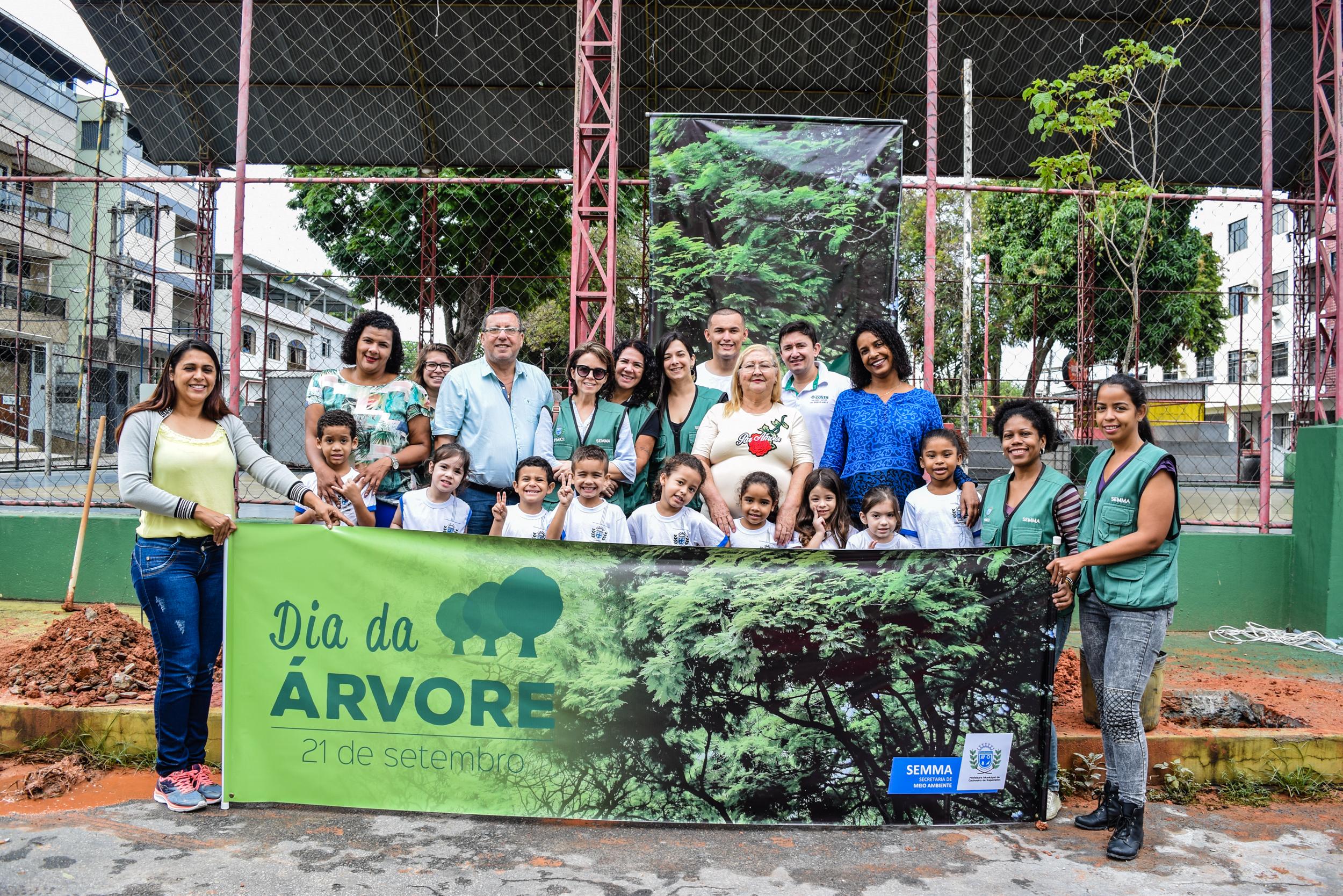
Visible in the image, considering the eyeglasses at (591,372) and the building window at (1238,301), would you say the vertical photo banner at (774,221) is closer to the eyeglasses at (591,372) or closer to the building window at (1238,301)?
the eyeglasses at (591,372)

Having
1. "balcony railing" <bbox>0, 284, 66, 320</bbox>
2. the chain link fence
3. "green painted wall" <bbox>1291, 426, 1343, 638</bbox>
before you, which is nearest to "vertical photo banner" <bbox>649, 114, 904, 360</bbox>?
the chain link fence

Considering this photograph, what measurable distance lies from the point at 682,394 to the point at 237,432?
84.6 inches

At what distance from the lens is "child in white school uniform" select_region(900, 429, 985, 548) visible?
13.3ft

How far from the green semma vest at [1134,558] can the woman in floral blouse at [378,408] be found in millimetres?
3133

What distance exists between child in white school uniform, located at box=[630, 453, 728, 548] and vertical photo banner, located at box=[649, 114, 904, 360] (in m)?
2.36

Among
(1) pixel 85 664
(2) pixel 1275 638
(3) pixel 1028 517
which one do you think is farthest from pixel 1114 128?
(1) pixel 85 664

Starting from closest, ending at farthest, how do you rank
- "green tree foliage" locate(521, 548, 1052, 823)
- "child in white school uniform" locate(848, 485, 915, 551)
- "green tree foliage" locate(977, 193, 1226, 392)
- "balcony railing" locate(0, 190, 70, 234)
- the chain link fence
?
"green tree foliage" locate(521, 548, 1052, 823) < "child in white school uniform" locate(848, 485, 915, 551) < the chain link fence < "green tree foliage" locate(977, 193, 1226, 392) < "balcony railing" locate(0, 190, 70, 234)

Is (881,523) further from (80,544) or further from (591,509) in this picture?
(80,544)

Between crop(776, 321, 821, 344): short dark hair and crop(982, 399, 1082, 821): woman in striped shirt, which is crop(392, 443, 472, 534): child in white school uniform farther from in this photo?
crop(982, 399, 1082, 821): woman in striped shirt

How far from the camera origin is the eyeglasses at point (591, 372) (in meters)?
4.54

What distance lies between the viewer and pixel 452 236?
15953mm

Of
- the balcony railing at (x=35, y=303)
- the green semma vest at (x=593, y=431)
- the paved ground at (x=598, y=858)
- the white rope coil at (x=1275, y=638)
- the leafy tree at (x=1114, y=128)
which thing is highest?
the balcony railing at (x=35, y=303)

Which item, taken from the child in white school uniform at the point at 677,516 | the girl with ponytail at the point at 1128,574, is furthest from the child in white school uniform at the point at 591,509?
the girl with ponytail at the point at 1128,574

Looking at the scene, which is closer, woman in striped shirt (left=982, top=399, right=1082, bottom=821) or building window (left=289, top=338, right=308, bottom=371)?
woman in striped shirt (left=982, top=399, right=1082, bottom=821)
